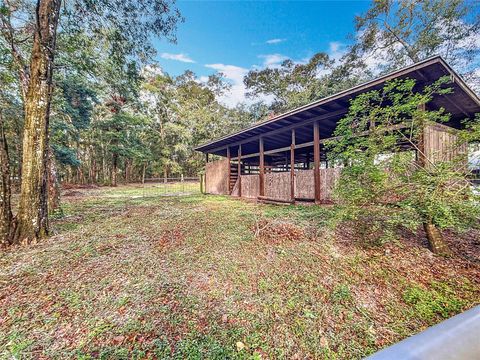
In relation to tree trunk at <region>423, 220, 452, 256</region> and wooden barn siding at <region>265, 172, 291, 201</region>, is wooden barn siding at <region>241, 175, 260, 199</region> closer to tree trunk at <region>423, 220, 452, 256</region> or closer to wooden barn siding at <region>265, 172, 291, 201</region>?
wooden barn siding at <region>265, 172, 291, 201</region>

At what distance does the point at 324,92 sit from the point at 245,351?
19586 millimetres

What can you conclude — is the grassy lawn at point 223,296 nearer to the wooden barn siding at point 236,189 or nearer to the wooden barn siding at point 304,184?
the wooden barn siding at point 304,184

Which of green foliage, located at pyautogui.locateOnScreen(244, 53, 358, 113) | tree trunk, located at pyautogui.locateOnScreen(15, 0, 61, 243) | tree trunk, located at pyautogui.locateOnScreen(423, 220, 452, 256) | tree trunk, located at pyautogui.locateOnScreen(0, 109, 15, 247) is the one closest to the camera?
tree trunk, located at pyautogui.locateOnScreen(423, 220, 452, 256)

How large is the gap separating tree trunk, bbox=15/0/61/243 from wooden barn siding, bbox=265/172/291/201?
6666mm

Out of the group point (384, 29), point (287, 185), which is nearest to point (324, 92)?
point (384, 29)

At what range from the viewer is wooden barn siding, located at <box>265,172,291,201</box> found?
756cm

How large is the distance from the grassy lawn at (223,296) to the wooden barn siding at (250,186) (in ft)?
17.8

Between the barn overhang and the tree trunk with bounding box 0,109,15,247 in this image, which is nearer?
the tree trunk with bounding box 0,109,15,247

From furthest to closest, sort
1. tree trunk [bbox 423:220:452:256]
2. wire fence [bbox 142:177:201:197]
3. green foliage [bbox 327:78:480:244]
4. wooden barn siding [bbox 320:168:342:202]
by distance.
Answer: wire fence [bbox 142:177:201:197]
wooden barn siding [bbox 320:168:342:202]
tree trunk [bbox 423:220:452:256]
green foliage [bbox 327:78:480:244]

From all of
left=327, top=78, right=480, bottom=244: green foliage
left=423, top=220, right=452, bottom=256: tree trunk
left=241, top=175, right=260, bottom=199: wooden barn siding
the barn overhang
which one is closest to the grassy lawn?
left=423, top=220, right=452, bottom=256: tree trunk

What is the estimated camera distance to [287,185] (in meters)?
7.55

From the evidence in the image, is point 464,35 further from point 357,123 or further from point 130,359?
point 130,359

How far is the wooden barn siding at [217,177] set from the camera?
1137 centimetres

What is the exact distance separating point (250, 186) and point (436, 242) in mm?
A: 6908
